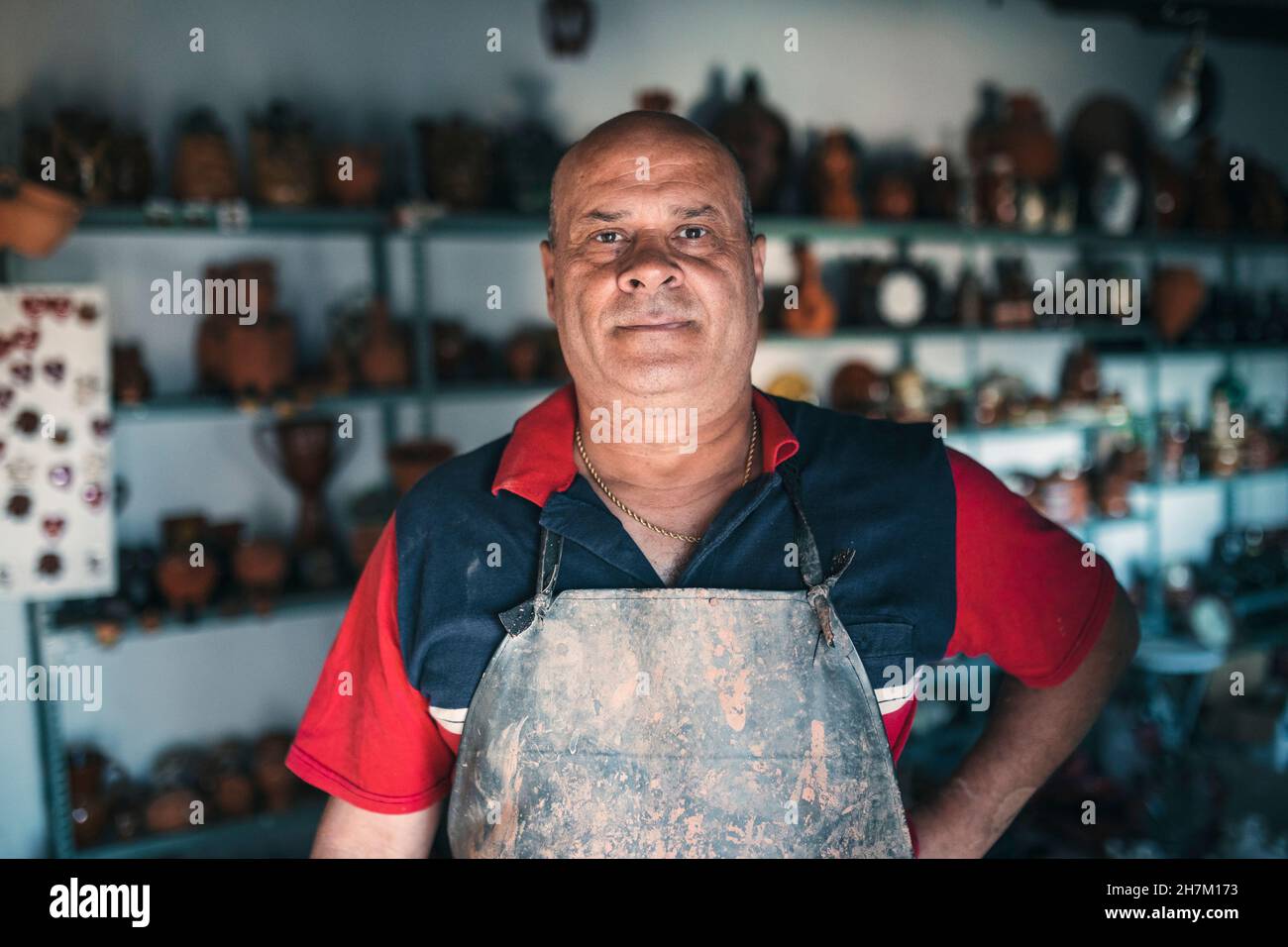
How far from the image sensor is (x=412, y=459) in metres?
3.26

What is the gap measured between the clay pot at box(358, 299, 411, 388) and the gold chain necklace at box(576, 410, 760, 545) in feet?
6.50

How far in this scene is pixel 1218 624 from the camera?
4.43 meters

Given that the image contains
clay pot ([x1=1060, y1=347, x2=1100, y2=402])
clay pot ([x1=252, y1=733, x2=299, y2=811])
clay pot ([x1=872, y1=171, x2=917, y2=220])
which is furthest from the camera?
clay pot ([x1=1060, y1=347, x2=1100, y2=402])

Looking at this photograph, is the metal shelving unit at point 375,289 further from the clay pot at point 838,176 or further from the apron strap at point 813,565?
the apron strap at point 813,565

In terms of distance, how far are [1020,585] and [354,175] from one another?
2.68 m

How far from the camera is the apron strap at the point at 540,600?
1268 millimetres

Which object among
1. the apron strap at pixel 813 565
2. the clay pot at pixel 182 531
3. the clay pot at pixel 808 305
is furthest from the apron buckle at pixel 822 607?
the clay pot at pixel 808 305

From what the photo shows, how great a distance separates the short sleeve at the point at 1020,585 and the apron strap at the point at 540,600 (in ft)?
1.90

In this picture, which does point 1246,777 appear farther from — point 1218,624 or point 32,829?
point 32,829

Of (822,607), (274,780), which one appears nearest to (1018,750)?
(822,607)

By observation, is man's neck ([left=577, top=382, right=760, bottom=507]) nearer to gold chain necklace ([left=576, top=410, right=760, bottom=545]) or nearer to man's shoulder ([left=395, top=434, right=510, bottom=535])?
gold chain necklace ([left=576, top=410, right=760, bottom=545])

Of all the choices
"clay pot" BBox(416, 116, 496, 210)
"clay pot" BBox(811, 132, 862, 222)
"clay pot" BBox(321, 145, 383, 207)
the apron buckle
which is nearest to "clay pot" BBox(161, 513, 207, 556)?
"clay pot" BBox(321, 145, 383, 207)

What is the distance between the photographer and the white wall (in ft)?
10.2
